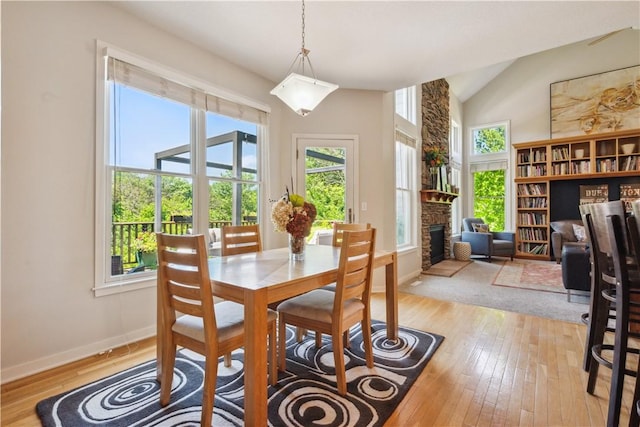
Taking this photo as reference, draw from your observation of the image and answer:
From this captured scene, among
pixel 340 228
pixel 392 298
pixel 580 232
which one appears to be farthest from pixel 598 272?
pixel 580 232

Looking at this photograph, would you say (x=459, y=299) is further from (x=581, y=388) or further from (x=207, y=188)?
(x=207, y=188)

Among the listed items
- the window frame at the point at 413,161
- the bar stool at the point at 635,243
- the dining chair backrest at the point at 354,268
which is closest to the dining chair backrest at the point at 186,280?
the dining chair backrest at the point at 354,268

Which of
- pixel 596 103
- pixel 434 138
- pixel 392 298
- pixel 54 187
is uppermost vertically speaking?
pixel 596 103

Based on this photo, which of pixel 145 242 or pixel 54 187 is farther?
pixel 145 242

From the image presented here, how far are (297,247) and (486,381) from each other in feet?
4.79

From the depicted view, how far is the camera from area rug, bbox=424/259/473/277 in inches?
192

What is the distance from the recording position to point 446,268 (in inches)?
208

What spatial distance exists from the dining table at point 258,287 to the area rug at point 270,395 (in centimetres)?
27

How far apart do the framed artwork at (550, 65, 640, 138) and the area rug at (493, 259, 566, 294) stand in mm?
2904

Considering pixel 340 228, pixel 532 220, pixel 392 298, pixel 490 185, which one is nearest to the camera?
pixel 392 298

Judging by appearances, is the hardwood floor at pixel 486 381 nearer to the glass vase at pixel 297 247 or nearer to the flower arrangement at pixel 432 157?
the glass vase at pixel 297 247

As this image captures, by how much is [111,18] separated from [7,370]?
2.54m

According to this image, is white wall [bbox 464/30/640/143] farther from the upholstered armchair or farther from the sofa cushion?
the sofa cushion

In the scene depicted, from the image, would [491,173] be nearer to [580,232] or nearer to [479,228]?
[479,228]
